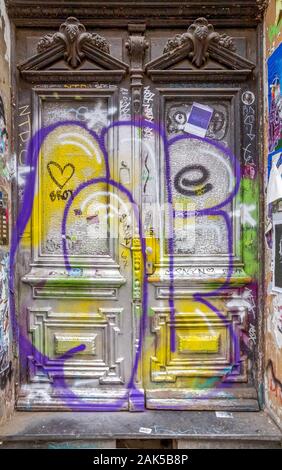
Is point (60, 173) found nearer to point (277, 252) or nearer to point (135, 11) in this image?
point (135, 11)

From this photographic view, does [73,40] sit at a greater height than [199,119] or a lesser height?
greater

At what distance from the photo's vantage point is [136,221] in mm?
3783

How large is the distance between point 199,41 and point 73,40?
1162 millimetres

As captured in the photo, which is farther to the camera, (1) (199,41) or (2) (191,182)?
(2) (191,182)

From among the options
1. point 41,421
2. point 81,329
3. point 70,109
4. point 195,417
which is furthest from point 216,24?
point 41,421

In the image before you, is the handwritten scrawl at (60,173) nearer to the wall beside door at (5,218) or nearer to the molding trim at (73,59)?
the wall beside door at (5,218)

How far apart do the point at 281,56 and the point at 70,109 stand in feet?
6.35

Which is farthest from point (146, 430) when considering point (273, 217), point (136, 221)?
point (273, 217)

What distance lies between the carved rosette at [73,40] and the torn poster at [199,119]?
0.98 meters

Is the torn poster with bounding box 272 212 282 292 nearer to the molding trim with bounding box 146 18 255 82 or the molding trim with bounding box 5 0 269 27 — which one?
the molding trim with bounding box 146 18 255 82

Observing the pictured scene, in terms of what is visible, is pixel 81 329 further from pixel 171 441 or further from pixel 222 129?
pixel 222 129

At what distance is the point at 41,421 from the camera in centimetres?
355

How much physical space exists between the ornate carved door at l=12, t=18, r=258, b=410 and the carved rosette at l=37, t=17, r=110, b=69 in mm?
27

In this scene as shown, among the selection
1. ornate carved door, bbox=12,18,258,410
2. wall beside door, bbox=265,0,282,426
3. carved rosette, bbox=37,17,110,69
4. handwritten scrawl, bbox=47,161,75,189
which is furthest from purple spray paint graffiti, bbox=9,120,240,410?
carved rosette, bbox=37,17,110,69
